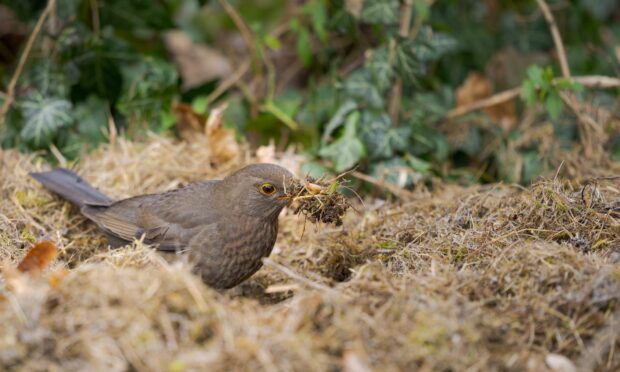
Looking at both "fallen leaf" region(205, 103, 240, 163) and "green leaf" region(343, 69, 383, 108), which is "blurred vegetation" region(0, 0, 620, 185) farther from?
"fallen leaf" region(205, 103, 240, 163)

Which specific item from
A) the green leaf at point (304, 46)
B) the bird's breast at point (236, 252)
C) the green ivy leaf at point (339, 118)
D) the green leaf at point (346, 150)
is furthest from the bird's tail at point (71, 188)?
the green leaf at point (304, 46)

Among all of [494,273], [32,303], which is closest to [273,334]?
[32,303]

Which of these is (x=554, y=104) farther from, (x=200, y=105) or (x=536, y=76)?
(x=200, y=105)

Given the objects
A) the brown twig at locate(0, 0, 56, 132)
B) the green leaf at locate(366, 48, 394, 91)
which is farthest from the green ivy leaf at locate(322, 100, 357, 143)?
the brown twig at locate(0, 0, 56, 132)

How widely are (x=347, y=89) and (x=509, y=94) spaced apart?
130 cm

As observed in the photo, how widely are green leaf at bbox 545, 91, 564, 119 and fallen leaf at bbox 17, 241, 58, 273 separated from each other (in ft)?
11.1

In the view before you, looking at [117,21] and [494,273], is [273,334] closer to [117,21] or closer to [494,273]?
[494,273]

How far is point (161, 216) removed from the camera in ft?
13.8

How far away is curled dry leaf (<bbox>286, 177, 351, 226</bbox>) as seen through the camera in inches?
156

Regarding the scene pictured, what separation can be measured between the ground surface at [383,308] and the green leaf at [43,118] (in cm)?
144

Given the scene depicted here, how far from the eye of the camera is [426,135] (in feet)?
18.2

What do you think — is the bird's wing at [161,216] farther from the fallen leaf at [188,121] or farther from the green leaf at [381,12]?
the green leaf at [381,12]

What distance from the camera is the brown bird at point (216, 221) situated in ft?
12.9

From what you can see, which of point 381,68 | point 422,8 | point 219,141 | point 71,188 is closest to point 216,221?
point 71,188
